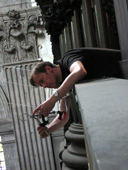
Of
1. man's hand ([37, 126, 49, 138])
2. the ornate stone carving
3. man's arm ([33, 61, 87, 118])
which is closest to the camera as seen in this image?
man's arm ([33, 61, 87, 118])

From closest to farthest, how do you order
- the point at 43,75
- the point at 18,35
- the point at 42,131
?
the point at 43,75 → the point at 42,131 → the point at 18,35

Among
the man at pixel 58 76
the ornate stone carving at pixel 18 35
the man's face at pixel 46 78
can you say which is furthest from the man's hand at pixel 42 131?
the ornate stone carving at pixel 18 35

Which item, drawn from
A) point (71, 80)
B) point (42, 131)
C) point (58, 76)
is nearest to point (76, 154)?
point (42, 131)

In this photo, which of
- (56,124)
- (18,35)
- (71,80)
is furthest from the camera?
(18,35)

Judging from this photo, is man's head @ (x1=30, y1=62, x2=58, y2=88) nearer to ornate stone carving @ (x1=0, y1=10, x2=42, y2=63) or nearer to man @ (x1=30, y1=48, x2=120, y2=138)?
man @ (x1=30, y1=48, x2=120, y2=138)

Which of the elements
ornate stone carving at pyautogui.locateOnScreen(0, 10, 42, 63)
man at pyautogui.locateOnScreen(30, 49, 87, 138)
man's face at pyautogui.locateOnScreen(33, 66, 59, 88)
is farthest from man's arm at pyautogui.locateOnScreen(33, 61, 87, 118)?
ornate stone carving at pyautogui.locateOnScreen(0, 10, 42, 63)

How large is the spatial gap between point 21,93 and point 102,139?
4568mm

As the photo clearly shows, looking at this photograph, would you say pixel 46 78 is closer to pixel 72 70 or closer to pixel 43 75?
pixel 43 75

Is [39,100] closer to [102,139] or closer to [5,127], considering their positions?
[5,127]

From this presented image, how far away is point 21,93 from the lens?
184 inches

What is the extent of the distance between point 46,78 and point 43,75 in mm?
32

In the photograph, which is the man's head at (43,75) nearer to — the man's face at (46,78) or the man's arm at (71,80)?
the man's face at (46,78)

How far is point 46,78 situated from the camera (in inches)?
66.9

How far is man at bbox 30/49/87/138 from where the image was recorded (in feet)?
4.69
